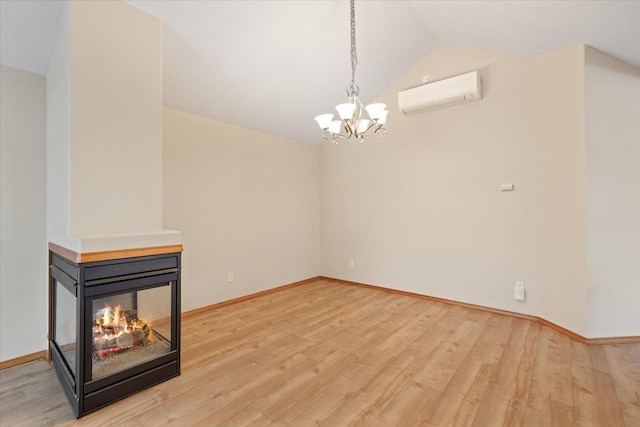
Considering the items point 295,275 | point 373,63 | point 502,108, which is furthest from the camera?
point 295,275

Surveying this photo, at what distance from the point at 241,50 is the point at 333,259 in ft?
11.3

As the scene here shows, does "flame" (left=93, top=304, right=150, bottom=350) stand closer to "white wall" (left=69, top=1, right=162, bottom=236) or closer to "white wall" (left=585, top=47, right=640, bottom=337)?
"white wall" (left=69, top=1, right=162, bottom=236)

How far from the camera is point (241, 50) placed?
289cm

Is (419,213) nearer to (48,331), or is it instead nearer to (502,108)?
(502,108)

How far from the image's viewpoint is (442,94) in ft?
12.2

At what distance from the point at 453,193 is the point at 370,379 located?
2.59 m

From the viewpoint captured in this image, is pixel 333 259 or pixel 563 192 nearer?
pixel 563 192

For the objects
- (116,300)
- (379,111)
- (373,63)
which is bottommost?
(116,300)

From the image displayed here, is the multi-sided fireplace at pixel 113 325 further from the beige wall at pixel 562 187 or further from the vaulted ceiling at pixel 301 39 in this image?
the beige wall at pixel 562 187

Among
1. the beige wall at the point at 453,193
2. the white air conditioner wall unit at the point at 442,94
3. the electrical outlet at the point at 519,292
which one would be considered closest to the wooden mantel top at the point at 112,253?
the beige wall at the point at 453,193

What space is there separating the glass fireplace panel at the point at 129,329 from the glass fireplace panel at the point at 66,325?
14 cm

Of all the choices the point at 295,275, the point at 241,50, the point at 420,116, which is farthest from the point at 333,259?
the point at 241,50

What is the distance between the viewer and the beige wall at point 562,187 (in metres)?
2.85

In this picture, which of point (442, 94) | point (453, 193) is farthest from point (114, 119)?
point (453, 193)
